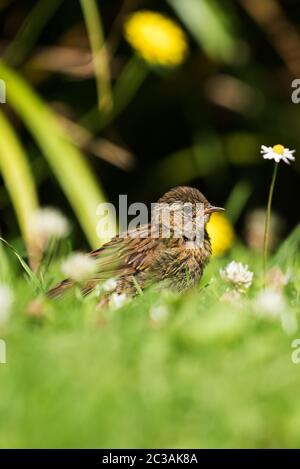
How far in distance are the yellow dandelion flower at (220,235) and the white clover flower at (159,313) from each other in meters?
1.86

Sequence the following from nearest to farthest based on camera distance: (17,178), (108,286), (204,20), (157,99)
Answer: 1. (108,286)
2. (17,178)
3. (204,20)
4. (157,99)

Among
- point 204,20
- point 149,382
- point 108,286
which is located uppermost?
point 204,20

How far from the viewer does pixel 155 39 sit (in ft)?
17.8

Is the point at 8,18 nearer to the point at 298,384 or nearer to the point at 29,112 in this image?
the point at 29,112

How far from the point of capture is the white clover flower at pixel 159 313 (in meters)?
2.60

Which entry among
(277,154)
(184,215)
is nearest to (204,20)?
(184,215)

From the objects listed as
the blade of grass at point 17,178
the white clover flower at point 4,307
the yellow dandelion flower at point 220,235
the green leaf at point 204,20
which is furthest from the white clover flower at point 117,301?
the green leaf at point 204,20

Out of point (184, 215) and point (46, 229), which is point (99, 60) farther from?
point (184, 215)

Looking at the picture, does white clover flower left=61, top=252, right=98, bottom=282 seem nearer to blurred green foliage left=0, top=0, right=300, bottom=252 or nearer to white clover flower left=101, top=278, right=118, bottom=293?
white clover flower left=101, top=278, right=118, bottom=293

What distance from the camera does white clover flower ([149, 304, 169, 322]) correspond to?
8.54ft

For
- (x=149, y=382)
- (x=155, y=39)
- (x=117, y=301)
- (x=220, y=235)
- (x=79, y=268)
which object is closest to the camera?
(x=149, y=382)

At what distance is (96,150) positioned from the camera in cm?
579

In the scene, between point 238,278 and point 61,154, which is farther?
point 61,154

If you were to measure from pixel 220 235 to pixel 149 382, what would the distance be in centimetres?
269
